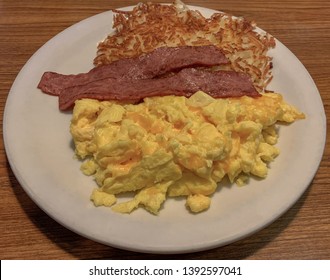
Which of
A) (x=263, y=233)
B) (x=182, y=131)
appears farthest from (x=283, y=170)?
(x=182, y=131)

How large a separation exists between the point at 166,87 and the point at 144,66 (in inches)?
7.0

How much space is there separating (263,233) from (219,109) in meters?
0.46

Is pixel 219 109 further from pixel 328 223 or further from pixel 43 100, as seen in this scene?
pixel 43 100

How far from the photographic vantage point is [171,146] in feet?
4.49

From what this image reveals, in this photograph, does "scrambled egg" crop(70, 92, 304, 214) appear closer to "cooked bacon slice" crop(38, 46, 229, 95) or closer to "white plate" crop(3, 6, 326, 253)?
"white plate" crop(3, 6, 326, 253)

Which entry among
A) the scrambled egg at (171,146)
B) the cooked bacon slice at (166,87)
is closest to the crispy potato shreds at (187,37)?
the cooked bacon slice at (166,87)

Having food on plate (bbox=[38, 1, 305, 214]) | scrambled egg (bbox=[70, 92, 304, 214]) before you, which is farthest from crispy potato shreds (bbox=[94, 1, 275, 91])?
scrambled egg (bbox=[70, 92, 304, 214])

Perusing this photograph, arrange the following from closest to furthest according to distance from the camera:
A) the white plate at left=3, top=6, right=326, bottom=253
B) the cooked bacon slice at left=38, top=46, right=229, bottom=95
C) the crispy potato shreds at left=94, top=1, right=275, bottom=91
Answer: the white plate at left=3, top=6, right=326, bottom=253, the cooked bacon slice at left=38, top=46, right=229, bottom=95, the crispy potato shreds at left=94, top=1, right=275, bottom=91

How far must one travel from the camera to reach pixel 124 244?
4.11ft

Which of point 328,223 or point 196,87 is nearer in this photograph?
point 328,223

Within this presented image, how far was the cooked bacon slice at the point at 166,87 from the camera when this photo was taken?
5.32 ft

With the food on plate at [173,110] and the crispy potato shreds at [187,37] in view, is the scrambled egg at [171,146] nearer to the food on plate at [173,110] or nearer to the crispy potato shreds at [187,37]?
the food on plate at [173,110]

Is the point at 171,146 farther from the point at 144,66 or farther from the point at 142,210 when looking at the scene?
the point at 144,66

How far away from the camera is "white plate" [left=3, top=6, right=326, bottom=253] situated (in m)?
1.29
